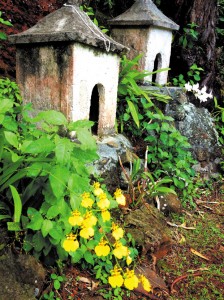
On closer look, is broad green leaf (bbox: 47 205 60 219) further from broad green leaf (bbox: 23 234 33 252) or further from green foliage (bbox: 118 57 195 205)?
green foliage (bbox: 118 57 195 205)

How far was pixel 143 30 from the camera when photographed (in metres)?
4.20

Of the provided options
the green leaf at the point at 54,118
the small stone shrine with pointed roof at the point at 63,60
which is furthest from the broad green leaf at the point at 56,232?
the small stone shrine with pointed roof at the point at 63,60

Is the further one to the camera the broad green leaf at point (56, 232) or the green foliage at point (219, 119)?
the green foliage at point (219, 119)

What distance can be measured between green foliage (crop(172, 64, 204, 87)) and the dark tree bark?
0.44 feet

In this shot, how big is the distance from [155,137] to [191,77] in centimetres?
226

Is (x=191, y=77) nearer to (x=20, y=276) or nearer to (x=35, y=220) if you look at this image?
(x=35, y=220)

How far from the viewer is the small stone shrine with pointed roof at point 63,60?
2.72m

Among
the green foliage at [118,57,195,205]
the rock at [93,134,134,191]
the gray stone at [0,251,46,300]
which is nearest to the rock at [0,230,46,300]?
the gray stone at [0,251,46,300]

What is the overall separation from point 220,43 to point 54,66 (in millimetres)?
4841

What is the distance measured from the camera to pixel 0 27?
359 centimetres

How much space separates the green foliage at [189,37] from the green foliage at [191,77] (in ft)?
1.39

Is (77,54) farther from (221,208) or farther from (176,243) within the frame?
(221,208)

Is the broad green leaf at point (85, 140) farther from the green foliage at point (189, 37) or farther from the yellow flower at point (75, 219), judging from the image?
the green foliage at point (189, 37)

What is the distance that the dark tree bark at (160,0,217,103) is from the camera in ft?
17.0
